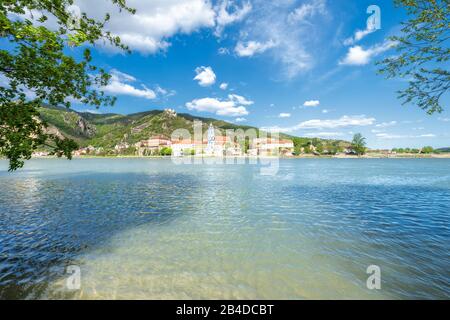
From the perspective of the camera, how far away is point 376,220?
16062mm

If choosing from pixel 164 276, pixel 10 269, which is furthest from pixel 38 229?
pixel 164 276

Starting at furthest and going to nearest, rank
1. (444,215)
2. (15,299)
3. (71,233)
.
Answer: (444,215)
(71,233)
(15,299)

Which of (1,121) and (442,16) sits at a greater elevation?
(442,16)

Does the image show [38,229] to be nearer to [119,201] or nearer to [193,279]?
[119,201]

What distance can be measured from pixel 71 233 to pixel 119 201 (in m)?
9.37

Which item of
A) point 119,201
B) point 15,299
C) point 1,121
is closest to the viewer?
point 15,299

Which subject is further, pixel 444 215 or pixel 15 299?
pixel 444 215

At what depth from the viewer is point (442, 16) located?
10578 mm

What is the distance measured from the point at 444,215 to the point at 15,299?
27.1m

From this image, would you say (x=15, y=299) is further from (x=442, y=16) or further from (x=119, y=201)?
(x=442, y=16)

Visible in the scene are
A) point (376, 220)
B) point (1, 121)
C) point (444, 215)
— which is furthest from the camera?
point (444, 215)

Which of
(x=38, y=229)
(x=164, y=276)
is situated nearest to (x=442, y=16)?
(x=164, y=276)
